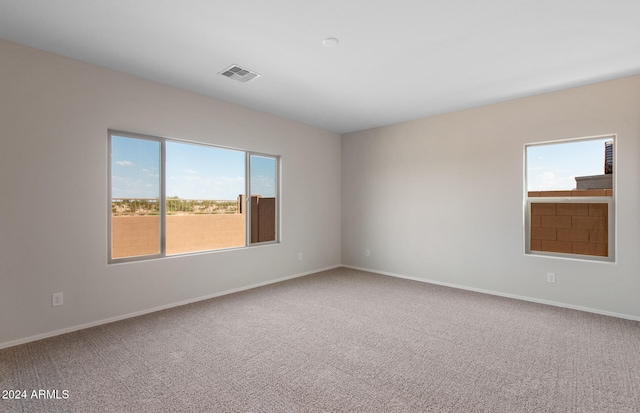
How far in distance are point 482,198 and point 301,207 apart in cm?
280

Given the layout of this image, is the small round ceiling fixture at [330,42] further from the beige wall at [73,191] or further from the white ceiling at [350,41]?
the beige wall at [73,191]

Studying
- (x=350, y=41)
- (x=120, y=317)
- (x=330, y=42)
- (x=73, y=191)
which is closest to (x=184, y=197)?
(x=73, y=191)

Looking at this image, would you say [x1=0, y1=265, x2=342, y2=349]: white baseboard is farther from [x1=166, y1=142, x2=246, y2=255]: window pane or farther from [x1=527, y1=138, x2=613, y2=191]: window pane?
[x1=527, y1=138, x2=613, y2=191]: window pane

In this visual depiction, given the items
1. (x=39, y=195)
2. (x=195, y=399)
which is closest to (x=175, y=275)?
(x=39, y=195)

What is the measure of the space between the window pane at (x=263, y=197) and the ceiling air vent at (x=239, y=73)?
140cm

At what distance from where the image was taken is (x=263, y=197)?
4848mm

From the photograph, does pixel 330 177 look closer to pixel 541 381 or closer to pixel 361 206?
pixel 361 206

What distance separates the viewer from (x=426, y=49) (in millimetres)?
2797

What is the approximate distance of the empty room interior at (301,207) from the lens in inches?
86.7

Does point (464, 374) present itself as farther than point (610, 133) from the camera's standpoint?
No

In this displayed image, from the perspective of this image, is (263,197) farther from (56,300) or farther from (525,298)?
(525,298)

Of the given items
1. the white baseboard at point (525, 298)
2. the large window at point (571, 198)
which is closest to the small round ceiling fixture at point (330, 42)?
the large window at point (571, 198)

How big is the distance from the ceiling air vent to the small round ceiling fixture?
3.18ft

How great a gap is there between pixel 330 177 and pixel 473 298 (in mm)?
3151
